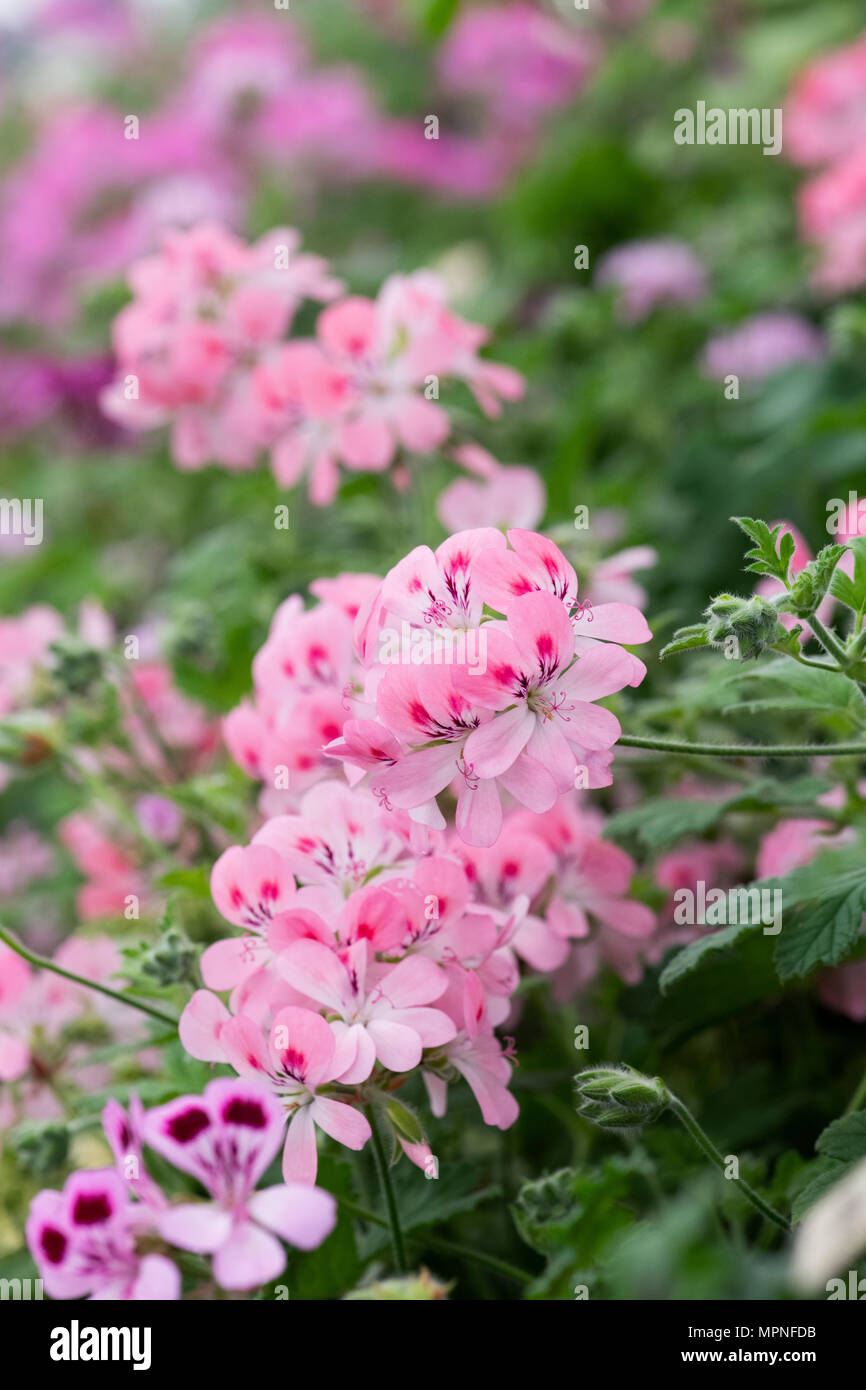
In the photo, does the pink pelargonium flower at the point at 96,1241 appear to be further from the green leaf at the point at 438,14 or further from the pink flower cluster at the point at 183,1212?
the green leaf at the point at 438,14

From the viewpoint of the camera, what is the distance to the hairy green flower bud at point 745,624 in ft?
1.73

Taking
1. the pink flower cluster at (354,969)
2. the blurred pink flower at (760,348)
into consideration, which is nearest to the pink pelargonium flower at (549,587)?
the pink flower cluster at (354,969)

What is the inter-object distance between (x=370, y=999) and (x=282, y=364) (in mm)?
507

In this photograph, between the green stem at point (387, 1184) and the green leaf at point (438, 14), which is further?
the green leaf at point (438, 14)

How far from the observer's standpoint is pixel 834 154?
5.23 feet

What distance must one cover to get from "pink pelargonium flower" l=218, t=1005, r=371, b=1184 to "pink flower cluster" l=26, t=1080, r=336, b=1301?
43 mm

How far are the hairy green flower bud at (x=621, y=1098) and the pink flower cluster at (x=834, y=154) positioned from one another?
3.44 ft

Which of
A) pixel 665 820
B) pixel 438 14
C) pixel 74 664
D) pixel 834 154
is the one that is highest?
pixel 438 14

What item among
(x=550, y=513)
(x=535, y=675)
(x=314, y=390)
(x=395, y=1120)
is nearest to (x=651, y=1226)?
(x=395, y=1120)

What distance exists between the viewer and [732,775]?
0.78m

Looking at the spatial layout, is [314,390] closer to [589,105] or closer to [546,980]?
[546,980]

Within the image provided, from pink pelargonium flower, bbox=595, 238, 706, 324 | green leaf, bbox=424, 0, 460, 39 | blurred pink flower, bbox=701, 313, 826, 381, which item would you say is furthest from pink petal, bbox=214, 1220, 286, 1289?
green leaf, bbox=424, 0, 460, 39

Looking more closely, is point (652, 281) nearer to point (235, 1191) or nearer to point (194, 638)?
point (194, 638)

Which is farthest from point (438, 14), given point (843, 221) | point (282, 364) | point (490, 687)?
point (490, 687)
